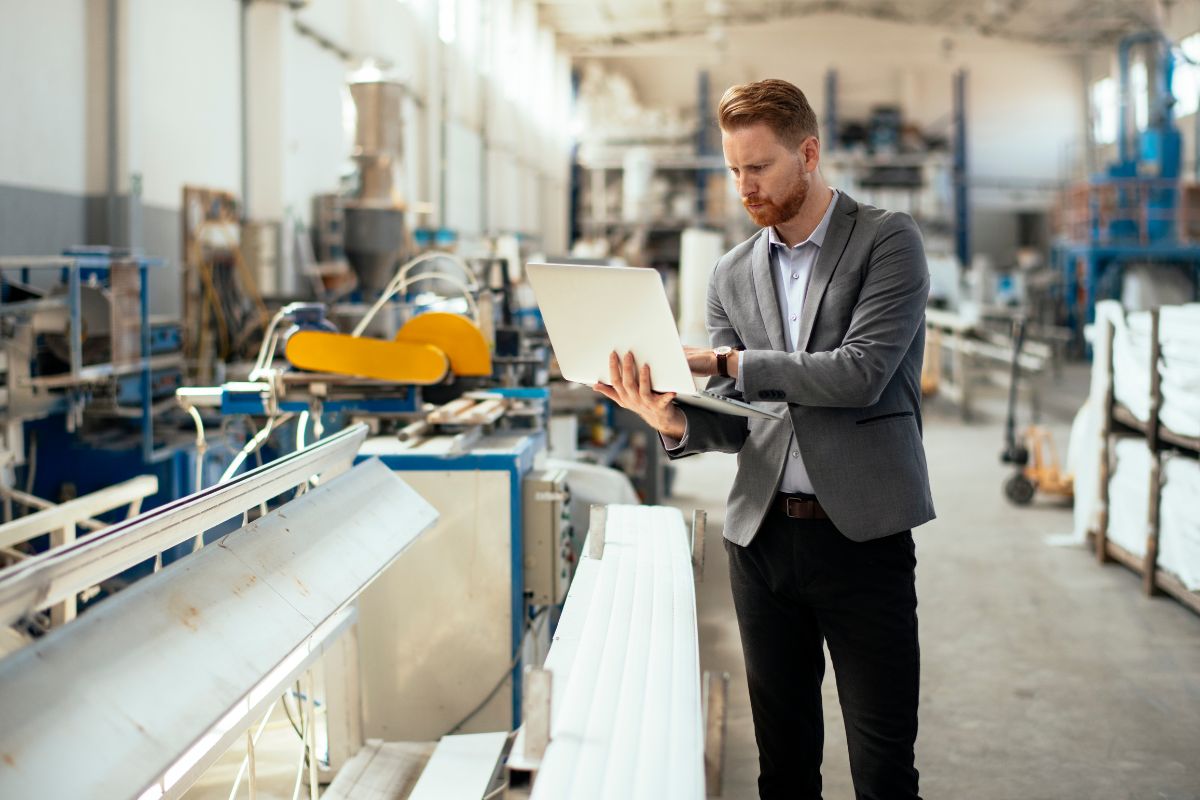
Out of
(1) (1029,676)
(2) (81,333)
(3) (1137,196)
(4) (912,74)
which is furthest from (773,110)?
(4) (912,74)

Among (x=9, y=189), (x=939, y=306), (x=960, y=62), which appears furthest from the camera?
(x=960, y=62)

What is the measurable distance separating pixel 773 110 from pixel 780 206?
148mm

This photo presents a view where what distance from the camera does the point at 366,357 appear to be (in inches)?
106

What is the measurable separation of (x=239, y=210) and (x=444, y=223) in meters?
4.19

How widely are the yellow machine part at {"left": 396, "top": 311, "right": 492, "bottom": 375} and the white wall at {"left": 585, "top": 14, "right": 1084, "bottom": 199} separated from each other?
14933 mm

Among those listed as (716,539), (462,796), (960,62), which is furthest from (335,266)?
(960,62)

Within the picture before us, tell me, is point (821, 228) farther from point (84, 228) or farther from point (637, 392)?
point (84, 228)

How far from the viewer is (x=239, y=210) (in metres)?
6.50

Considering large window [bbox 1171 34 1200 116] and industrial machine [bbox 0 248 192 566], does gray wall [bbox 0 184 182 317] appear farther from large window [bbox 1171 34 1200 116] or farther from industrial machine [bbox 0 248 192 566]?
large window [bbox 1171 34 1200 116]

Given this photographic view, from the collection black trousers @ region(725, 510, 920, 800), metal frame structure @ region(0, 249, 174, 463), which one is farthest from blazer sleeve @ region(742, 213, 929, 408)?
metal frame structure @ region(0, 249, 174, 463)

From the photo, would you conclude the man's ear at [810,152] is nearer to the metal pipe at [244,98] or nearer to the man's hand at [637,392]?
the man's hand at [637,392]

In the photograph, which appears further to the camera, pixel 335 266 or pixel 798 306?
pixel 335 266

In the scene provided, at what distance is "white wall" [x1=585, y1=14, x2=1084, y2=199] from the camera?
679 inches

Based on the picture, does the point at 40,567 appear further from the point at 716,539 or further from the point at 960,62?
the point at 960,62
